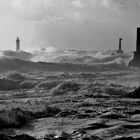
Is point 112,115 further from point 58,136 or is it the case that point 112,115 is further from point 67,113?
point 58,136

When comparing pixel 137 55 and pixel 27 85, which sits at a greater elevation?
pixel 137 55

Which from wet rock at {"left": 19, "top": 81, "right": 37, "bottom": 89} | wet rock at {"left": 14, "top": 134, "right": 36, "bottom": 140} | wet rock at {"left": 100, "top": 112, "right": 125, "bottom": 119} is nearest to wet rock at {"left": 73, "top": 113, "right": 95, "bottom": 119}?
wet rock at {"left": 100, "top": 112, "right": 125, "bottom": 119}

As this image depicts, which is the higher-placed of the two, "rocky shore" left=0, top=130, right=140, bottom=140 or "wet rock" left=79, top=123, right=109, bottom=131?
"rocky shore" left=0, top=130, right=140, bottom=140

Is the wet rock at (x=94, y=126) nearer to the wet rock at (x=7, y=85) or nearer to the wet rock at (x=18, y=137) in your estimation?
the wet rock at (x=18, y=137)

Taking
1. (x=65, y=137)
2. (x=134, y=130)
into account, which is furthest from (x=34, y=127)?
(x=134, y=130)

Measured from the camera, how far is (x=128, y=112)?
9.34 m

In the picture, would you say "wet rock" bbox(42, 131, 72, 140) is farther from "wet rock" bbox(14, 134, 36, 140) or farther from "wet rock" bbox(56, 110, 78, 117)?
"wet rock" bbox(56, 110, 78, 117)

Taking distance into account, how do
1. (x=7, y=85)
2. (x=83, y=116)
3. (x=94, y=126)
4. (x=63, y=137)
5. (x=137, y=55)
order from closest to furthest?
(x=63, y=137) → (x=94, y=126) → (x=83, y=116) → (x=7, y=85) → (x=137, y=55)

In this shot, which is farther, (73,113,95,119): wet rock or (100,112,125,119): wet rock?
(73,113,95,119): wet rock

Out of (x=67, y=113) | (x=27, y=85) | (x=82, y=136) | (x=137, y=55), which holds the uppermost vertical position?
(x=82, y=136)

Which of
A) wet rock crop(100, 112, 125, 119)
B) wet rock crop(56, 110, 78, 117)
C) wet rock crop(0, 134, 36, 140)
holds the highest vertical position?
wet rock crop(0, 134, 36, 140)

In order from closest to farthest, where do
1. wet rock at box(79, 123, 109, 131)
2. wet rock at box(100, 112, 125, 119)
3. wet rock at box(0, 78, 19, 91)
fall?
wet rock at box(79, 123, 109, 131)
wet rock at box(100, 112, 125, 119)
wet rock at box(0, 78, 19, 91)

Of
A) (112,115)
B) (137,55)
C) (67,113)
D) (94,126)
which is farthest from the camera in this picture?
(137,55)

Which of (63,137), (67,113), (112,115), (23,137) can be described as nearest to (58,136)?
(63,137)
